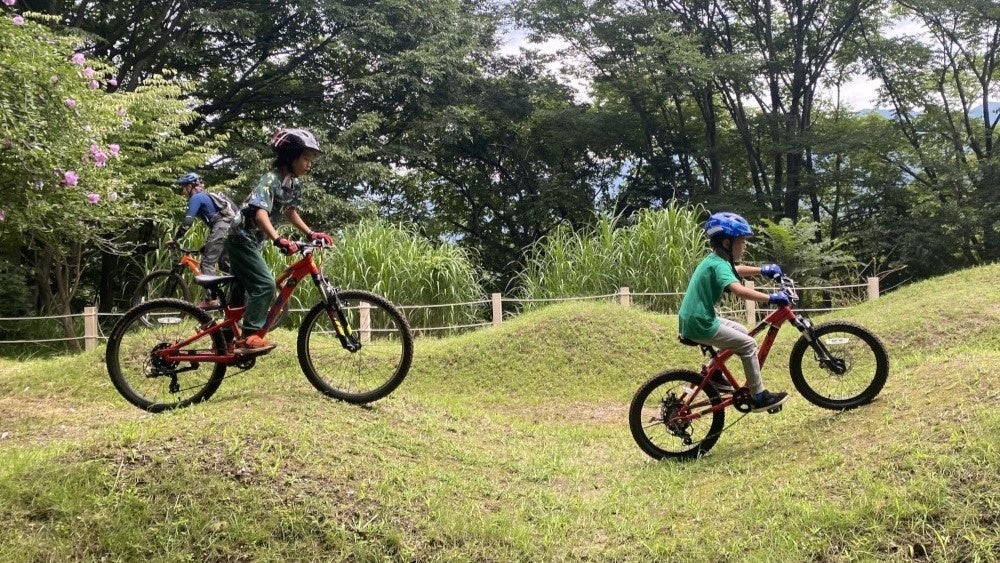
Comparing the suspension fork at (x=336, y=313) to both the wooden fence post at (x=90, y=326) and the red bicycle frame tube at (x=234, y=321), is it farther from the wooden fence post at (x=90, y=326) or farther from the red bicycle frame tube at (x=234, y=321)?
the wooden fence post at (x=90, y=326)

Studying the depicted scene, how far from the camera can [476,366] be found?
872 cm

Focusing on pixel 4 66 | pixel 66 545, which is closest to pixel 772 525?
pixel 66 545

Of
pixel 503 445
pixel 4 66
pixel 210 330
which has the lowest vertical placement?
pixel 503 445

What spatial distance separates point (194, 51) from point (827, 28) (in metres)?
16.5

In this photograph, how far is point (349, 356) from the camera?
5.16 metres

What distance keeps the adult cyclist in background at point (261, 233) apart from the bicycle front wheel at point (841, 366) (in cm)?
337

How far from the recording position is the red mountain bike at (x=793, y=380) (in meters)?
4.46

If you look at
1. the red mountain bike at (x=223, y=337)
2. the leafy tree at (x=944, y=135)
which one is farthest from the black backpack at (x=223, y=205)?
the leafy tree at (x=944, y=135)

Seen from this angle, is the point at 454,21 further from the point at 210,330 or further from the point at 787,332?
the point at 210,330

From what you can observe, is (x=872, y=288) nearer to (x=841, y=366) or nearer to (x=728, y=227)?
(x=841, y=366)

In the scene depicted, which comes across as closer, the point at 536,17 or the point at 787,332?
the point at 787,332

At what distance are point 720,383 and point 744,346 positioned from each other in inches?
14.3

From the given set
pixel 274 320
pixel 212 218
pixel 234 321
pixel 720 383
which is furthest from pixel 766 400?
pixel 212 218

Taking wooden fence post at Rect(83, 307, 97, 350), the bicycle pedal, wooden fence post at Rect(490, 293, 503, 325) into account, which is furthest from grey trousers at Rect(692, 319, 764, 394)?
wooden fence post at Rect(83, 307, 97, 350)
